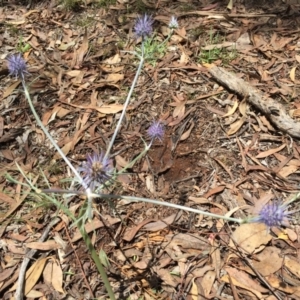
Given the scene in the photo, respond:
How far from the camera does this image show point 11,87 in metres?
3.20

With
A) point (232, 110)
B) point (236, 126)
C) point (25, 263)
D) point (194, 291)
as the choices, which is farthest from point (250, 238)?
point (25, 263)

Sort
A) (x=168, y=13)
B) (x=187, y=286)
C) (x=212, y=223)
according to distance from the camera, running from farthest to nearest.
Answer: (x=168, y=13) < (x=212, y=223) < (x=187, y=286)

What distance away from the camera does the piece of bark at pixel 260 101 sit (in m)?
2.82

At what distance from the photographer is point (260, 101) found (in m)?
2.94

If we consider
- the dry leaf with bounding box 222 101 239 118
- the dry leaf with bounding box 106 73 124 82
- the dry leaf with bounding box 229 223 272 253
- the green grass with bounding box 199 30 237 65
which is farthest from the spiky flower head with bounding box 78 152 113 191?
the green grass with bounding box 199 30 237 65

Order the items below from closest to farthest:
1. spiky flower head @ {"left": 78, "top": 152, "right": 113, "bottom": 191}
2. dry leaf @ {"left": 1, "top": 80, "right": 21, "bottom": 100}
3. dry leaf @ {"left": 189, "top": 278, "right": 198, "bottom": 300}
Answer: spiky flower head @ {"left": 78, "top": 152, "right": 113, "bottom": 191} < dry leaf @ {"left": 189, "top": 278, "right": 198, "bottom": 300} < dry leaf @ {"left": 1, "top": 80, "right": 21, "bottom": 100}

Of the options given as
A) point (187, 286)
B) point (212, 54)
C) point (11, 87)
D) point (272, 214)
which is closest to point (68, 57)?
point (11, 87)

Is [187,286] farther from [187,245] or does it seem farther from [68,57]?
[68,57]

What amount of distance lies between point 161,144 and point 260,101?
0.65 meters

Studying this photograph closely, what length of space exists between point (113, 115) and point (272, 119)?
0.95 metres

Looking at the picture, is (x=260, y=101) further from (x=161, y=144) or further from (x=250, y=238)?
(x=250, y=238)

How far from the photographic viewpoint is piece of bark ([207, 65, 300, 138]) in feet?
9.26

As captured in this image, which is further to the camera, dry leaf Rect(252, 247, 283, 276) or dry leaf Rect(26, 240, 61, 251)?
dry leaf Rect(26, 240, 61, 251)

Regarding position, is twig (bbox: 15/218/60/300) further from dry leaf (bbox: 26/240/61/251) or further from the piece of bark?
the piece of bark
